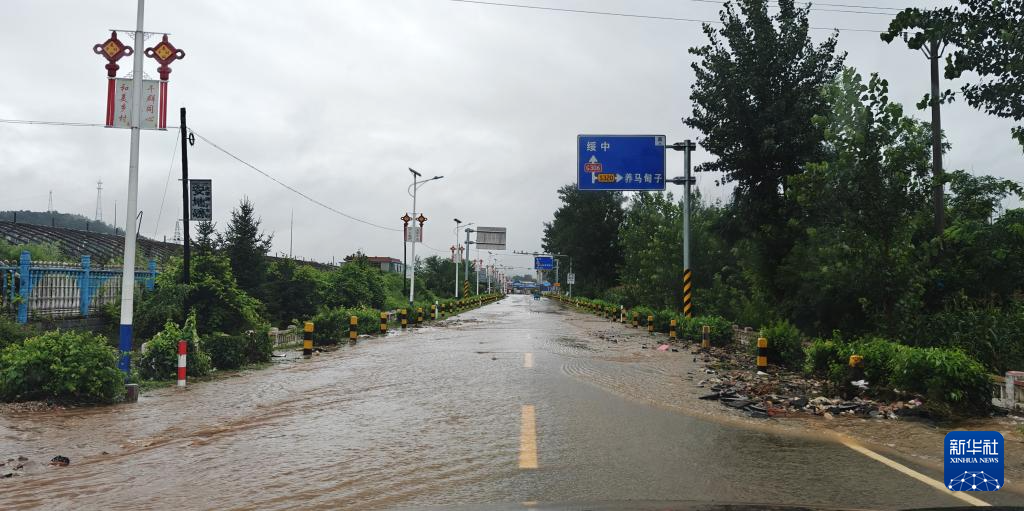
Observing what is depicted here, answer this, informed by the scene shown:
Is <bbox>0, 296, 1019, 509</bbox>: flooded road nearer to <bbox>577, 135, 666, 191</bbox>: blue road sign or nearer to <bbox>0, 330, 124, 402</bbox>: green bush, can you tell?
<bbox>0, 330, 124, 402</bbox>: green bush

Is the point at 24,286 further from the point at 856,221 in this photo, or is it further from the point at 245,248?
the point at 856,221

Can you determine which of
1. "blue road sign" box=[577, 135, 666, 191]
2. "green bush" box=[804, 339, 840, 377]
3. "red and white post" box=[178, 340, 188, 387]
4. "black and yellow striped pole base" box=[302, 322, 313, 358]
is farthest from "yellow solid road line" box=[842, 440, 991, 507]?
"blue road sign" box=[577, 135, 666, 191]

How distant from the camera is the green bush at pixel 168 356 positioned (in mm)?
12656

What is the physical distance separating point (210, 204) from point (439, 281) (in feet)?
201

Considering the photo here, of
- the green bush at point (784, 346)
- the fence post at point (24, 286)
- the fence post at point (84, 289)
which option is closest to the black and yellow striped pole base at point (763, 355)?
the green bush at point (784, 346)

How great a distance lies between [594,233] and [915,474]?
6149cm

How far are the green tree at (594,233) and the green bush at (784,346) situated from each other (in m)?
50.5

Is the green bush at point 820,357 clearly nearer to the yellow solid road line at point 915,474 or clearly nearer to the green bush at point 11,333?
the yellow solid road line at point 915,474

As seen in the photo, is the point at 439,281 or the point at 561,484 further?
the point at 439,281

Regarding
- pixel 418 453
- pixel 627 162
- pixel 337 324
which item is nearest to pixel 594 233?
pixel 627 162

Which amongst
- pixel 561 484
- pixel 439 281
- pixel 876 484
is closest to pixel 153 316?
pixel 561 484

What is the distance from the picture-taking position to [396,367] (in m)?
14.2

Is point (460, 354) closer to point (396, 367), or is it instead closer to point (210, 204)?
point (396, 367)

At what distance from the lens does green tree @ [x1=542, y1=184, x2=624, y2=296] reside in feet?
220
